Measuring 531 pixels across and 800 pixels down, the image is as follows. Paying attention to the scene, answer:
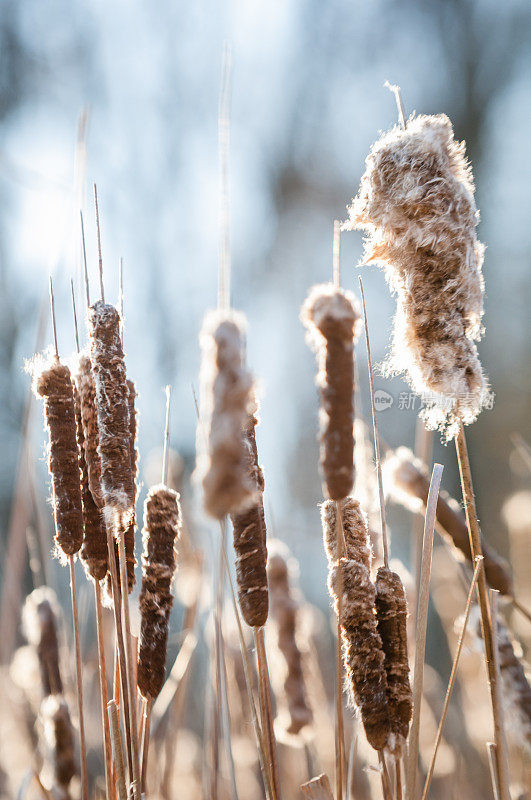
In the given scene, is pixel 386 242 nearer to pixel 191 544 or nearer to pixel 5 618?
pixel 191 544

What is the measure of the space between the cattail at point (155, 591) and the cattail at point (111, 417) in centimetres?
Answer: 8

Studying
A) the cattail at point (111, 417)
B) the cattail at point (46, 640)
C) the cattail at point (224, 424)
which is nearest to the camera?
the cattail at point (224, 424)

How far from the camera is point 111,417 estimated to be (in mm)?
984

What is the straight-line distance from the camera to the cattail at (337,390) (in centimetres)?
78

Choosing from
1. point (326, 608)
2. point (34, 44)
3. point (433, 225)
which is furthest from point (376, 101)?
point (433, 225)

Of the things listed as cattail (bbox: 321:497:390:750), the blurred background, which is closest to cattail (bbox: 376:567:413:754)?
cattail (bbox: 321:497:390:750)

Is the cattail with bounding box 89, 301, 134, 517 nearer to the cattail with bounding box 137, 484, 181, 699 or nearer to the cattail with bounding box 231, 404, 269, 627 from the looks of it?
the cattail with bounding box 137, 484, 181, 699

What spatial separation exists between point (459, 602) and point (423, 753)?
59cm

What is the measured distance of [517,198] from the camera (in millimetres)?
4906

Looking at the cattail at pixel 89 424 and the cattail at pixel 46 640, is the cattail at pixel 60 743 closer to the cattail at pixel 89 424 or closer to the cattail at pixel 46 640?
the cattail at pixel 46 640

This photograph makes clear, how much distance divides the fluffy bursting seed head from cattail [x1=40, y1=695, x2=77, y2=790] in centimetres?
115

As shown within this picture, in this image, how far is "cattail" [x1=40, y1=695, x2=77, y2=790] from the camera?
135 cm

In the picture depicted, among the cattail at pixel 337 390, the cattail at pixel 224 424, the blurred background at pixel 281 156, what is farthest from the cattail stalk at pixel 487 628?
the blurred background at pixel 281 156

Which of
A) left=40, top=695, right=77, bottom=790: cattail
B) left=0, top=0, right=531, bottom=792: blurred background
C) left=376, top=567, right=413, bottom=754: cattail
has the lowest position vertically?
left=40, top=695, right=77, bottom=790: cattail
